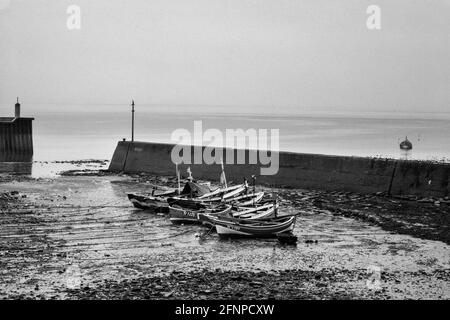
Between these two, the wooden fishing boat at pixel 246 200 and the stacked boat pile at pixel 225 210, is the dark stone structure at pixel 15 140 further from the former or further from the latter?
the wooden fishing boat at pixel 246 200

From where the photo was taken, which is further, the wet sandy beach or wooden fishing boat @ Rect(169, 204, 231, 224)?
wooden fishing boat @ Rect(169, 204, 231, 224)

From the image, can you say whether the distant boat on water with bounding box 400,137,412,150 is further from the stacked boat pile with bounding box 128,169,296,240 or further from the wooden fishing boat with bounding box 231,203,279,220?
the wooden fishing boat with bounding box 231,203,279,220

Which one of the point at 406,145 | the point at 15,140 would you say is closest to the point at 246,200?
the point at 15,140

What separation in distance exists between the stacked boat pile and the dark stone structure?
2549 centimetres

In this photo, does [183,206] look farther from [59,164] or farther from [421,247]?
[59,164]

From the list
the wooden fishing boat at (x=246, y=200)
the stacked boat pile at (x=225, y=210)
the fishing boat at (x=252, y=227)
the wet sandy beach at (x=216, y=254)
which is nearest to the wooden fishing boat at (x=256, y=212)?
the stacked boat pile at (x=225, y=210)

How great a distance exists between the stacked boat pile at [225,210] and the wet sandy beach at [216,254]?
0.38 m

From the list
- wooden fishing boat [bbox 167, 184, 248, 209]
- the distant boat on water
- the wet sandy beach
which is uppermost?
wooden fishing boat [bbox 167, 184, 248, 209]

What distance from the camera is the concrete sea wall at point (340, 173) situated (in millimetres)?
26781

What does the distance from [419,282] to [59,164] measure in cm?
3670

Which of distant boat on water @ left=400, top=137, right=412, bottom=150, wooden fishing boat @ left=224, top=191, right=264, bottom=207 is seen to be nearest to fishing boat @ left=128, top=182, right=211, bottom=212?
wooden fishing boat @ left=224, top=191, right=264, bottom=207

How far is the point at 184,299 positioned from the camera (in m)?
13.4

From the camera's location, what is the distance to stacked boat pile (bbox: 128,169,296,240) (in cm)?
1959

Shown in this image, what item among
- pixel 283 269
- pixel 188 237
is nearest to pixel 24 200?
pixel 188 237
